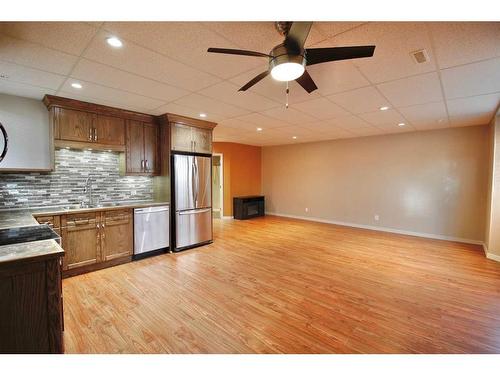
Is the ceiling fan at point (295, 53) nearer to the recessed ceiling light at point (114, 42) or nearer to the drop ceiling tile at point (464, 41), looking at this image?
the drop ceiling tile at point (464, 41)

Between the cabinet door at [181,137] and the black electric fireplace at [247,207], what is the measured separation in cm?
353

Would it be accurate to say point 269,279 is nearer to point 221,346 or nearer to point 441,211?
point 221,346

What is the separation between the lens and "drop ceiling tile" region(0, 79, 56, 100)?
2.73m

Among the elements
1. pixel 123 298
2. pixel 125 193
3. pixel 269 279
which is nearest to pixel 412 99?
pixel 269 279

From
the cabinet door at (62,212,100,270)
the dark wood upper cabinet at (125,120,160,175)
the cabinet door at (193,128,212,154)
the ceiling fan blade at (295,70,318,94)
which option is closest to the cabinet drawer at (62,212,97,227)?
the cabinet door at (62,212,100,270)

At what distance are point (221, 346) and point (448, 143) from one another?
6060mm

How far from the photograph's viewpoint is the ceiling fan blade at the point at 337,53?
1511 mm

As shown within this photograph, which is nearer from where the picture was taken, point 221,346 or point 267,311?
point 221,346

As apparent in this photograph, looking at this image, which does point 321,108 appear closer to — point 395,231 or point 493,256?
point 493,256

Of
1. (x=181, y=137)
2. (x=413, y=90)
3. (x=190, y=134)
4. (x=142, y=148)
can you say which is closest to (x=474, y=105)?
(x=413, y=90)

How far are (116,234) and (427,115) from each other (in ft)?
18.4

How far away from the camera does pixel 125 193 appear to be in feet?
13.9

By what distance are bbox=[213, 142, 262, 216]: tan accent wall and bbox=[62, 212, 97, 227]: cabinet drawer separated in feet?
15.5

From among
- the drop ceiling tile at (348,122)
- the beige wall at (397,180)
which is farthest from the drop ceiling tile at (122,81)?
the beige wall at (397,180)
